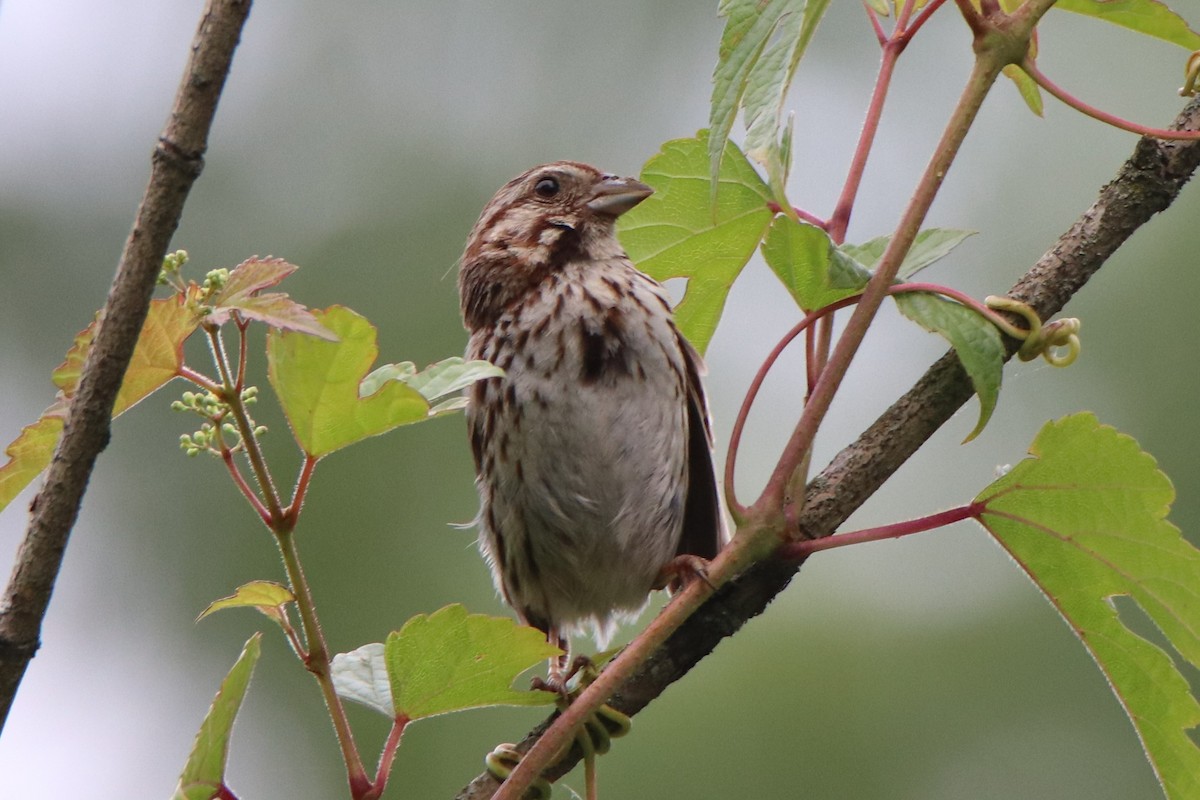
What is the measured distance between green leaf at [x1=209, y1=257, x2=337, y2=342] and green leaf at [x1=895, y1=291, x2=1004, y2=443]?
0.75 m

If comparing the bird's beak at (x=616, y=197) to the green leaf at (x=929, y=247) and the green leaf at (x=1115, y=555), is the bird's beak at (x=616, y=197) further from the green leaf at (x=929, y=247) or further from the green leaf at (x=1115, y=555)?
the green leaf at (x=1115, y=555)

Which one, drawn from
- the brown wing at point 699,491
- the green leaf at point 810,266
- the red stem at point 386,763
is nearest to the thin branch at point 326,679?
the red stem at point 386,763

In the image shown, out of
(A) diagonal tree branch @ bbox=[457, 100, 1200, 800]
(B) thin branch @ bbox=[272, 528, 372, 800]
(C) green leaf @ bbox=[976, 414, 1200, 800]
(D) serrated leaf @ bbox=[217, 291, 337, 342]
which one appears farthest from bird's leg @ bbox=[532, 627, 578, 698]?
(C) green leaf @ bbox=[976, 414, 1200, 800]

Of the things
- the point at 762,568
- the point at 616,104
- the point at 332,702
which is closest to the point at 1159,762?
the point at 762,568

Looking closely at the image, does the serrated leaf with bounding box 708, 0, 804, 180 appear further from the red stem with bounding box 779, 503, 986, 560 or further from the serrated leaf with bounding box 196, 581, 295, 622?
the serrated leaf with bounding box 196, 581, 295, 622

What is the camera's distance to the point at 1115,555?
1.85 metres

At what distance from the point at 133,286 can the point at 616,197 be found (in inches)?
94.7

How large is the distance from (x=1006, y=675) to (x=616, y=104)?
4.37 metres

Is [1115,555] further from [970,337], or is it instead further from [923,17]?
[923,17]

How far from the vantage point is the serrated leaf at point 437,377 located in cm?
172

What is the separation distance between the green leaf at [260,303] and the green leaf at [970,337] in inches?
29.4

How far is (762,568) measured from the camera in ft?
6.94

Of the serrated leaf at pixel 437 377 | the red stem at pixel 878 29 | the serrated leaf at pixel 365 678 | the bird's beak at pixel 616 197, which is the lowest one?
the serrated leaf at pixel 365 678

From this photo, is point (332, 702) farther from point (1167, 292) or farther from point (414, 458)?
point (1167, 292)
